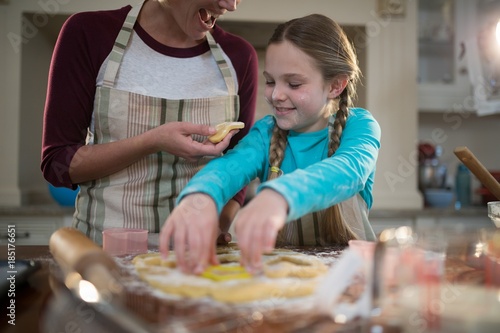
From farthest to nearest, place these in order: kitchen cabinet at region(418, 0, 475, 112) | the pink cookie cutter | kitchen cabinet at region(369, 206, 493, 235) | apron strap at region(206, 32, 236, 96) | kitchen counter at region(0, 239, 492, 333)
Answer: kitchen cabinet at region(418, 0, 475, 112)
kitchen cabinet at region(369, 206, 493, 235)
apron strap at region(206, 32, 236, 96)
the pink cookie cutter
kitchen counter at region(0, 239, 492, 333)

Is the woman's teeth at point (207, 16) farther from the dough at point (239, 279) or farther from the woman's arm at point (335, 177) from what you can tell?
the dough at point (239, 279)

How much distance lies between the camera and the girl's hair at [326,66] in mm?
1046

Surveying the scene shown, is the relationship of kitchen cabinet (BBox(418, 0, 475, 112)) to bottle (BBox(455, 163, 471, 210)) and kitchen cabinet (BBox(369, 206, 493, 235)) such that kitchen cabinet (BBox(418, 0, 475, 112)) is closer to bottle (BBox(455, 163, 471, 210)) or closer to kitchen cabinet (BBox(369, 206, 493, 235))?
bottle (BBox(455, 163, 471, 210))

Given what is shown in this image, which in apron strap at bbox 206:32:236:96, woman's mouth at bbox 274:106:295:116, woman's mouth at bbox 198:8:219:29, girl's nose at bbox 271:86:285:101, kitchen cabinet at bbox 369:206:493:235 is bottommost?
kitchen cabinet at bbox 369:206:493:235

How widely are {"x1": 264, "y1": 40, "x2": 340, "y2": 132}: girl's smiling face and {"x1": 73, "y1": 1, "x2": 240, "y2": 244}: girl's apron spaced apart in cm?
22

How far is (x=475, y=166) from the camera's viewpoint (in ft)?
3.13

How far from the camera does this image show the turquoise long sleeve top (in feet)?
2.48

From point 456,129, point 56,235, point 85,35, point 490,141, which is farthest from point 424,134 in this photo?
point 56,235

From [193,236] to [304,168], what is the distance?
1.29 feet

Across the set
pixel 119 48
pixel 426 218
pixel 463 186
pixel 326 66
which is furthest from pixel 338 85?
pixel 463 186

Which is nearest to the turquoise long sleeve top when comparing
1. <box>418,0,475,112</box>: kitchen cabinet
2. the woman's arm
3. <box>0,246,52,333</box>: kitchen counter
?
the woman's arm

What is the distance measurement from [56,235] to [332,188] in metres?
0.43

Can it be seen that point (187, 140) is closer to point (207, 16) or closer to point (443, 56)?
point (207, 16)

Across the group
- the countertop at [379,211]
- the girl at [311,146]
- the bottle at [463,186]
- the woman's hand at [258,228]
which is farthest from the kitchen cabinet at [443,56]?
the woman's hand at [258,228]
